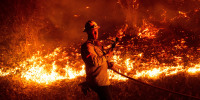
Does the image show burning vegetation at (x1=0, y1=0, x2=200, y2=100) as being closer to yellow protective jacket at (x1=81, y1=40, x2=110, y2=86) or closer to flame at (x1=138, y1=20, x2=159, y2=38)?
flame at (x1=138, y1=20, x2=159, y2=38)

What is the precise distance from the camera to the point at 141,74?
233 inches

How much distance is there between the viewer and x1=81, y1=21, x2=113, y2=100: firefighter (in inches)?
106

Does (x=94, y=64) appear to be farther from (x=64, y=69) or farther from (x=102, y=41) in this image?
(x=102, y=41)

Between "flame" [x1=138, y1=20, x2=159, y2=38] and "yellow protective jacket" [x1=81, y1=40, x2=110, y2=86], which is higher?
"flame" [x1=138, y1=20, x2=159, y2=38]

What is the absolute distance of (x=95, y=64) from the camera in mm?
2670

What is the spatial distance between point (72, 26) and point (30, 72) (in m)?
4.57

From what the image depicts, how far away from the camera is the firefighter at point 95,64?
2.69 metres

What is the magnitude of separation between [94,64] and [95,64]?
2 cm

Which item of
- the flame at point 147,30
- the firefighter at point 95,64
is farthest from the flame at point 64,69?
the firefighter at point 95,64

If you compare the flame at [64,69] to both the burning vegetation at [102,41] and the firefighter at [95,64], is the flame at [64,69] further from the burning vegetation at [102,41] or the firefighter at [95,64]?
the firefighter at [95,64]

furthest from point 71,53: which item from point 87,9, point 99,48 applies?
point 99,48

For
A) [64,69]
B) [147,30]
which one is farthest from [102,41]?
[64,69]

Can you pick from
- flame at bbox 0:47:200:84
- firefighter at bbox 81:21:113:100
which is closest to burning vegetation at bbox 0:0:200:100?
flame at bbox 0:47:200:84

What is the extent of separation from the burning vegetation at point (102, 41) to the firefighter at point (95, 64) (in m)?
1.95
